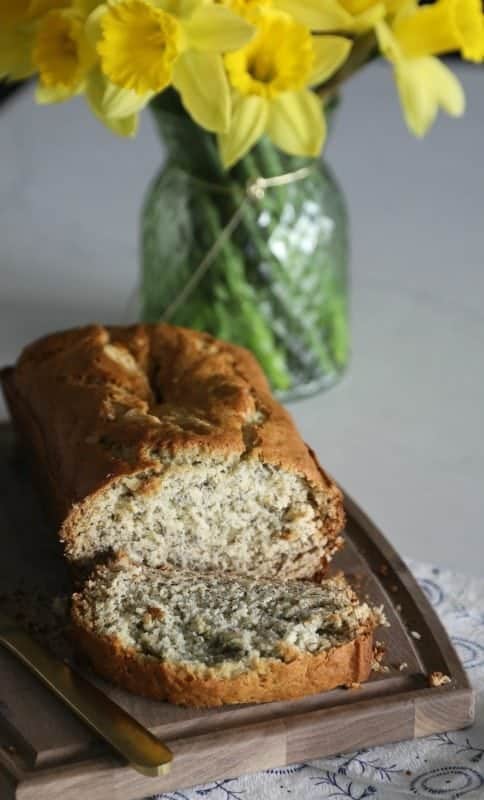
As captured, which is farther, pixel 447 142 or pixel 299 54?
pixel 447 142

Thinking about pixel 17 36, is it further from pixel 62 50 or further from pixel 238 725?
pixel 238 725

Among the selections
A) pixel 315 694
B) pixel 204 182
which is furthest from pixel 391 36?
pixel 315 694

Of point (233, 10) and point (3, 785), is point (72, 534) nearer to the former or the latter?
point (3, 785)

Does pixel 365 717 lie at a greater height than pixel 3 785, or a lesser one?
lesser

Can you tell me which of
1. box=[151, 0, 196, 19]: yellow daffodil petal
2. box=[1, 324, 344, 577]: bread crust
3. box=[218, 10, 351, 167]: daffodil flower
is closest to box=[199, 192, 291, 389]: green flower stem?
box=[1, 324, 344, 577]: bread crust

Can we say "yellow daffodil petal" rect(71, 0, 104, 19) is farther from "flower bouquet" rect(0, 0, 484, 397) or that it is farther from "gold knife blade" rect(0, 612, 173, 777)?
"gold knife blade" rect(0, 612, 173, 777)
